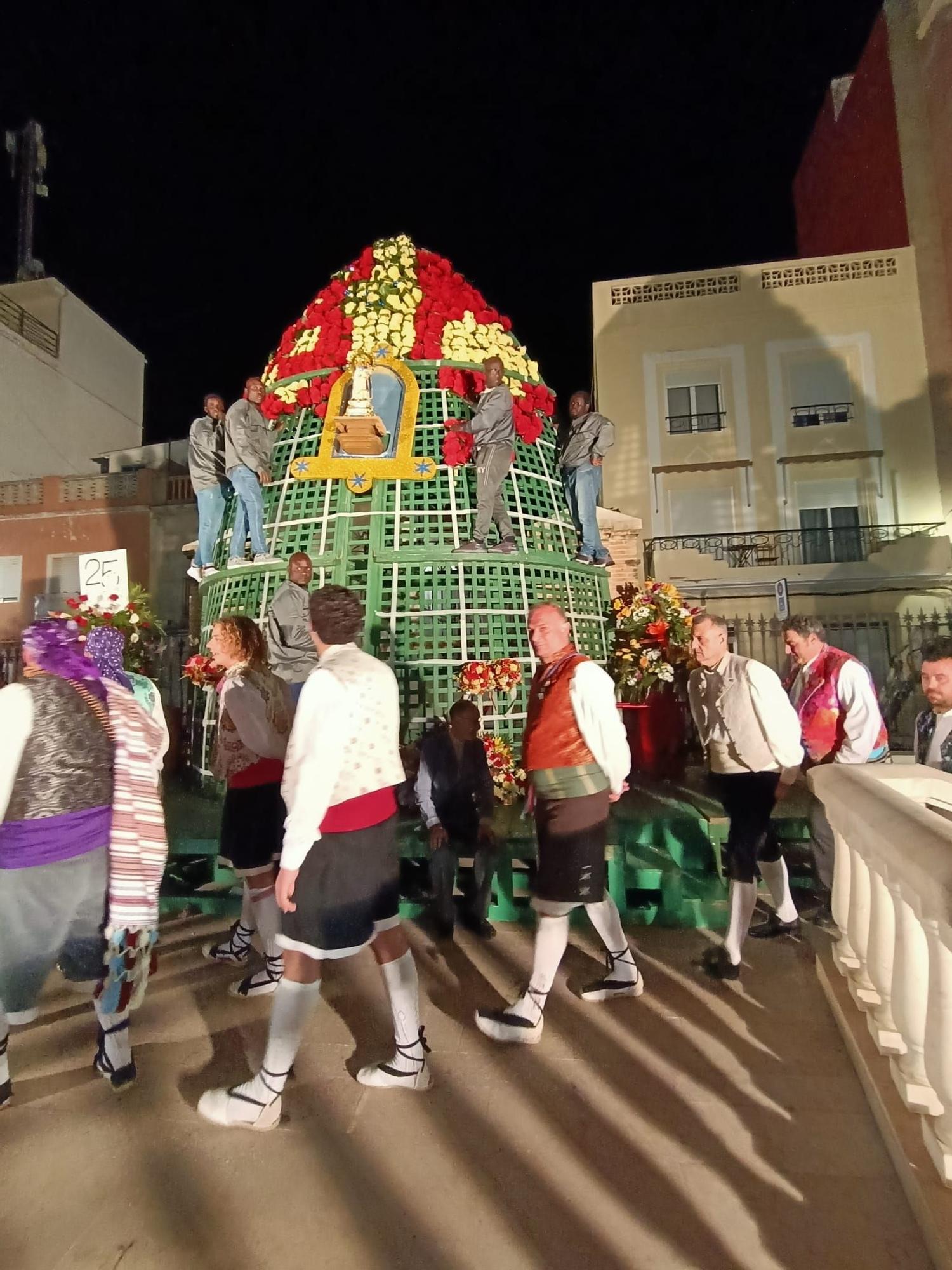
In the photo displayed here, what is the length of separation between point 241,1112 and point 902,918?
2.43m

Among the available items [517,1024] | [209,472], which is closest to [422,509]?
[209,472]

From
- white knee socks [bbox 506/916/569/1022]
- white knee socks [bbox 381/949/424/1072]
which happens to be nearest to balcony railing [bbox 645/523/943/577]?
white knee socks [bbox 506/916/569/1022]

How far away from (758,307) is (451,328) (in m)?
15.6

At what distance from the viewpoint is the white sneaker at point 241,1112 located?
8.07 feet

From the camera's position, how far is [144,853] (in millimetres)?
2750

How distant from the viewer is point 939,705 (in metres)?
3.46

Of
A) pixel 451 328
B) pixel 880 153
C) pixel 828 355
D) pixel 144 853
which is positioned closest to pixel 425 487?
pixel 451 328

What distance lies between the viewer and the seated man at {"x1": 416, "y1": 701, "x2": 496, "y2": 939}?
4.28m

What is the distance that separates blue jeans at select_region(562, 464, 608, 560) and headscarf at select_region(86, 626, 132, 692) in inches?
176

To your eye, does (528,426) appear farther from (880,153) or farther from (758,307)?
(880,153)

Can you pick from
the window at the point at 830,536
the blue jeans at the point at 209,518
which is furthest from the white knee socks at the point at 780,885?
the window at the point at 830,536

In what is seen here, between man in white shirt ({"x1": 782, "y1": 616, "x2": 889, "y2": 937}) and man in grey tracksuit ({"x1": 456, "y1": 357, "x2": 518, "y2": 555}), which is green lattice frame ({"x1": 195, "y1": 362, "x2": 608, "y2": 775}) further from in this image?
man in white shirt ({"x1": 782, "y1": 616, "x2": 889, "y2": 937})

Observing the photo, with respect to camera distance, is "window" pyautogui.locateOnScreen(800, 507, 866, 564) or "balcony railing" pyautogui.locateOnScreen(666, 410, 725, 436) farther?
"balcony railing" pyautogui.locateOnScreen(666, 410, 725, 436)

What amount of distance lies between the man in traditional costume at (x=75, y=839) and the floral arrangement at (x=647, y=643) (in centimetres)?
473
